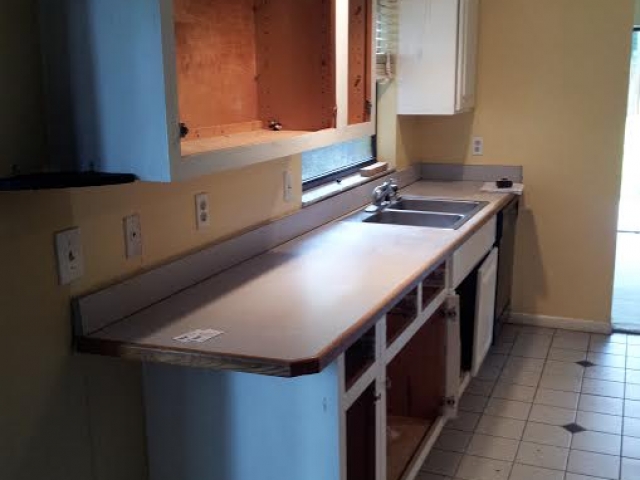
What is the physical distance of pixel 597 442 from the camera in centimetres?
Result: 284

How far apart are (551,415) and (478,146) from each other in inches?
67.5

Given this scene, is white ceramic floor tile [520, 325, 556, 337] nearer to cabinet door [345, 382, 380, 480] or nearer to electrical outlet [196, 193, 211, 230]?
cabinet door [345, 382, 380, 480]

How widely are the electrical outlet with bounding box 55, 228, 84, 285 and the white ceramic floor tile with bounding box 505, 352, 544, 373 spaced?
257cm

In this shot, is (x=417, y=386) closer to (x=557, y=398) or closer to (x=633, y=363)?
(x=557, y=398)

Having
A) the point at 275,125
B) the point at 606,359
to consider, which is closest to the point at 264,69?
the point at 275,125

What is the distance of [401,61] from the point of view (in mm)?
3738

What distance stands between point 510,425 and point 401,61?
1.94 metres

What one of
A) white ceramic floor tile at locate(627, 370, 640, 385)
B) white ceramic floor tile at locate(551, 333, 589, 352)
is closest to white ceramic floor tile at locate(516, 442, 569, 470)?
white ceramic floor tile at locate(627, 370, 640, 385)

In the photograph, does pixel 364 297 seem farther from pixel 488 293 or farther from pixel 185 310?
pixel 488 293

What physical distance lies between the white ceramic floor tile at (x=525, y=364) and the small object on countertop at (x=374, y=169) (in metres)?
1.21

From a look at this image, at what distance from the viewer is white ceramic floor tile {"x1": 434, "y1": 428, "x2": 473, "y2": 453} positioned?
281cm

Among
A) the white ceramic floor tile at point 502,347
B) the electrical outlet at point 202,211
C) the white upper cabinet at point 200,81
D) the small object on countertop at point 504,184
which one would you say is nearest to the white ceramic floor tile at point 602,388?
the white ceramic floor tile at point 502,347

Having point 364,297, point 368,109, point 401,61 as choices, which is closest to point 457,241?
point 368,109

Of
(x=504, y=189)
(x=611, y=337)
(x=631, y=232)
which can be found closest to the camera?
(x=504, y=189)
